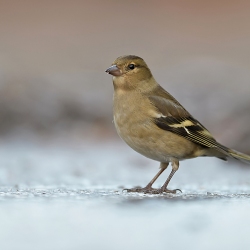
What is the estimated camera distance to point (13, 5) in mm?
20531

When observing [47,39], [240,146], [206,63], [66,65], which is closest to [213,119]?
[240,146]

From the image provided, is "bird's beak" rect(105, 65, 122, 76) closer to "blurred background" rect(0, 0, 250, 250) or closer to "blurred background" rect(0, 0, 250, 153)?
"blurred background" rect(0, 0, 250, 250)

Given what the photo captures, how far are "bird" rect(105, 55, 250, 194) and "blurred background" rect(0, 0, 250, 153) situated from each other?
2.24m

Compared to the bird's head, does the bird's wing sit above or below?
below

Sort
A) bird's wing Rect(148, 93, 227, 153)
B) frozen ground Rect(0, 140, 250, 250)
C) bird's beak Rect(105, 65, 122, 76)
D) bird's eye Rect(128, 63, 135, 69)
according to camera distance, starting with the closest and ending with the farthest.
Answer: frozen ground Rect(0, 140, 250, 250) < bird's wing Rect(148, 93, 227, 153) < bird's beak Rect(105, 65, 122, 76) < bird's eye Rect(128, 63, 135, 69)

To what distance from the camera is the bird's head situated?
5.38 metres

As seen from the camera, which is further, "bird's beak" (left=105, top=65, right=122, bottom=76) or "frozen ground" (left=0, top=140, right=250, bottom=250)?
"bird's beak" (left=105, top=65, right=122, bottom=76)

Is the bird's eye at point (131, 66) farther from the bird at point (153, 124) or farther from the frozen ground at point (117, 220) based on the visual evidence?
the frozen ground at point (117, 220)

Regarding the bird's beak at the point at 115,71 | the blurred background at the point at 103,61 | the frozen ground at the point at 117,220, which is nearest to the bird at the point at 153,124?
the bird's beak at the point at 115,71

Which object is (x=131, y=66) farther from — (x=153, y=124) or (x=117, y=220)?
(x=117, y=220)

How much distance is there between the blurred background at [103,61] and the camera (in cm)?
867

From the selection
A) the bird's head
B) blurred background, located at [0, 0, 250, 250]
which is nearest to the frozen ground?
blurred background, located at [0, 0, 250, 250]

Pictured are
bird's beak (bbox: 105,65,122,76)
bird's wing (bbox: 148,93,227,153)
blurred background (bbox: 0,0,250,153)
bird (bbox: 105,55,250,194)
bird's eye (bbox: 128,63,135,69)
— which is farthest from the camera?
blurred background (bbox: 0,0,250,153)

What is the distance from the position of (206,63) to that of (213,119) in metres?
3.06
